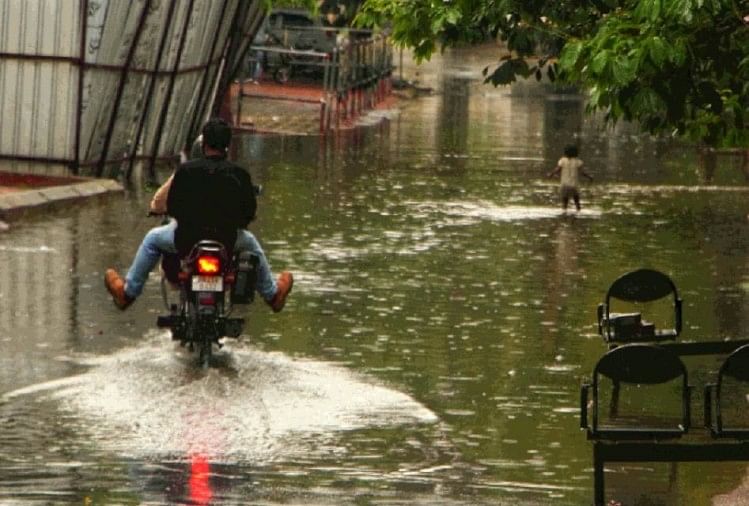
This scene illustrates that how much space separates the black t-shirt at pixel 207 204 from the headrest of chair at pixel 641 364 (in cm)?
449

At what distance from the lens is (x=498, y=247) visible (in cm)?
2253

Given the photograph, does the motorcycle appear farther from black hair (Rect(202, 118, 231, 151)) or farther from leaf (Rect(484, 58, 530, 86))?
leaf (Rect(484, 58, 530, 86))

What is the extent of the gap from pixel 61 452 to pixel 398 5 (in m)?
5.11

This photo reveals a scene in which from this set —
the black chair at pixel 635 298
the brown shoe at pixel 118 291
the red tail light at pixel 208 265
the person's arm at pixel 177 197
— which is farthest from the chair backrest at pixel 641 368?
the brown shoe at pixel 118 291

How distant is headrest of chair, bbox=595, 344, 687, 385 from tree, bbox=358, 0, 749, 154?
5.18 feet

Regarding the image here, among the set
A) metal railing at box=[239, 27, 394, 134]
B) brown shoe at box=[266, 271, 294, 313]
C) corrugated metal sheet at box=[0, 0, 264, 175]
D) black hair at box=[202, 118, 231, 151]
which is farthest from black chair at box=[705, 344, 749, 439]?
metal railing at box=[239, 27, 394, 134]

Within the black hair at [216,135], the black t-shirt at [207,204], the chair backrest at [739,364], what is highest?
the black hair at [216,135]

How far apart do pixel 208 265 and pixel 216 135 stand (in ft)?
3.20

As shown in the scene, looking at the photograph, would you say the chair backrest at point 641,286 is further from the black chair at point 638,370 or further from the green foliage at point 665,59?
the black chair at point 638,370

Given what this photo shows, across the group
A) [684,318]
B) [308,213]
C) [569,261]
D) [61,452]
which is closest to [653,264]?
[569,261]

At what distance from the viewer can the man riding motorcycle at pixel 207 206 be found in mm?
13820

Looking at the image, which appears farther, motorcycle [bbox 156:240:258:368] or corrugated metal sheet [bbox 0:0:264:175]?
corrugated metal sheet [bbox 0:0:264:175]

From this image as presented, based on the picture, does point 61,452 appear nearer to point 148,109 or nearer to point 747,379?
point 747,379

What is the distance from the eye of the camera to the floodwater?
10.6 meters
